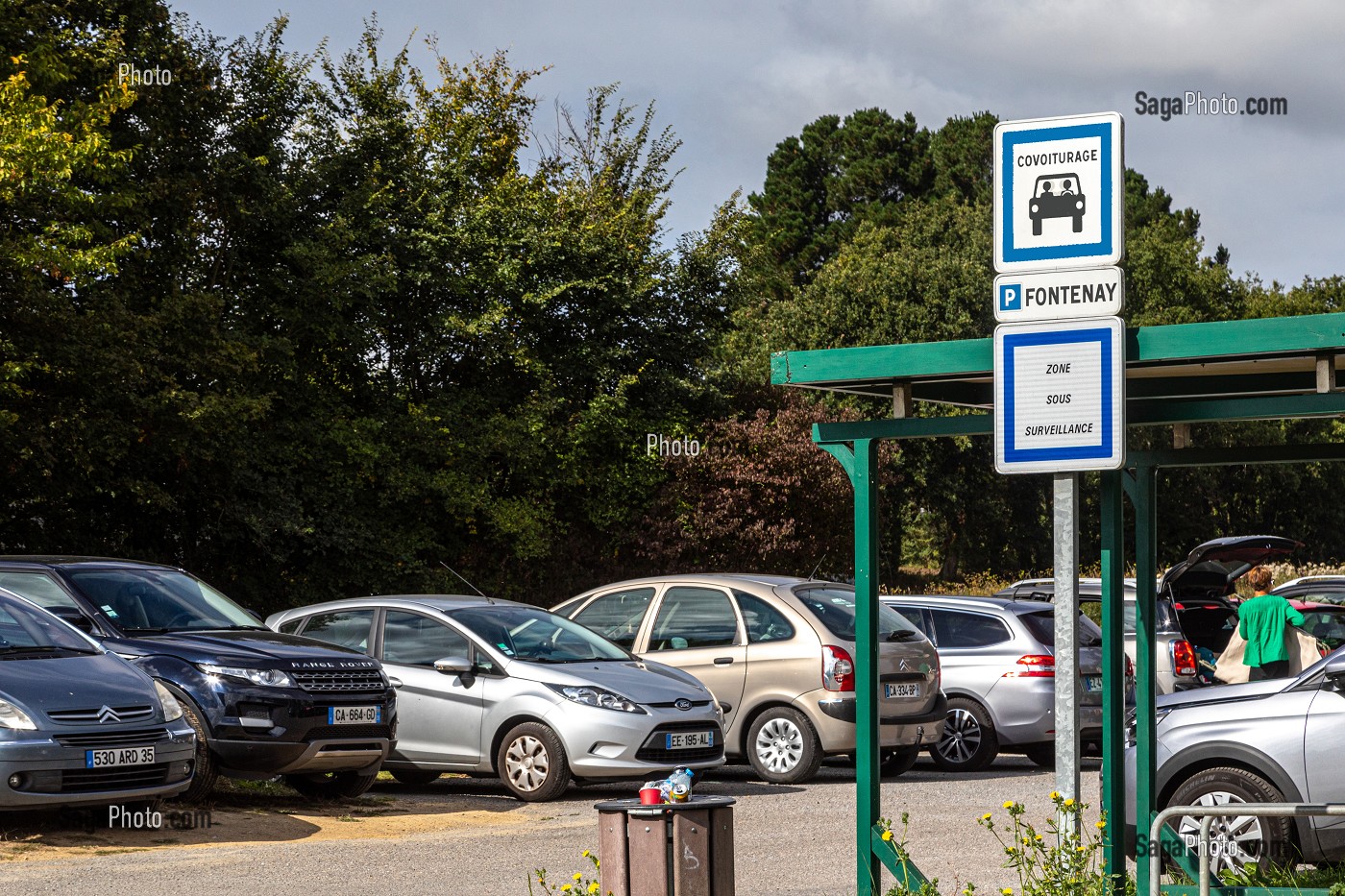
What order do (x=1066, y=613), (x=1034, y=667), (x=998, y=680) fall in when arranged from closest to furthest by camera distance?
(x=1066, y=613)
(x=1034, y=667)
(x=998, y=680)

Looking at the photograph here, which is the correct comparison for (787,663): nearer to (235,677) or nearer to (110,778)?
(235,677)

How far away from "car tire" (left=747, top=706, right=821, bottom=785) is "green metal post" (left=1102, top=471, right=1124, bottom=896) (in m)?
6.12

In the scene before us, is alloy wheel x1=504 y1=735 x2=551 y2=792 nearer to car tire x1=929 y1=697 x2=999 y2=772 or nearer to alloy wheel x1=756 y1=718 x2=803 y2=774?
alloy wheel x1=756 y1=718 x2=803 y2=774

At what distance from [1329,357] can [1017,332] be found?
66.5 inches

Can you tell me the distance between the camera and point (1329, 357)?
20.1 ft

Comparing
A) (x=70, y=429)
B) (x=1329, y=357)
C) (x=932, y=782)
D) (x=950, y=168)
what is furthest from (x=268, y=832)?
(x=950, y=168)

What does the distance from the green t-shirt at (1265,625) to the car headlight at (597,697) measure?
620cm

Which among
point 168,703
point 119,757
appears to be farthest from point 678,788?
point 168,703

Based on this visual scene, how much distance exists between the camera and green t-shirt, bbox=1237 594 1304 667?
14410 mm

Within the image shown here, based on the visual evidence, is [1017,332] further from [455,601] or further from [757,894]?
Result: [455,601]

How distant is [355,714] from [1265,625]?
842 cm

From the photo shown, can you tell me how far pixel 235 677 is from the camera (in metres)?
11.1

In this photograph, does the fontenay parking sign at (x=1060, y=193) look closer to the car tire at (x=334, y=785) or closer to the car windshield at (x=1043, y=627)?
the car tire at (x=334, y=785)

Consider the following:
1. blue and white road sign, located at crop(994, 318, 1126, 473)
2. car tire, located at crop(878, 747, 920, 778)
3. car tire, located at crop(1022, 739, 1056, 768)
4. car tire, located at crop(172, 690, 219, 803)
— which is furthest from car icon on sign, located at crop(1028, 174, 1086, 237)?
car tire, located at crop(1022, 739, 1056, 768)
